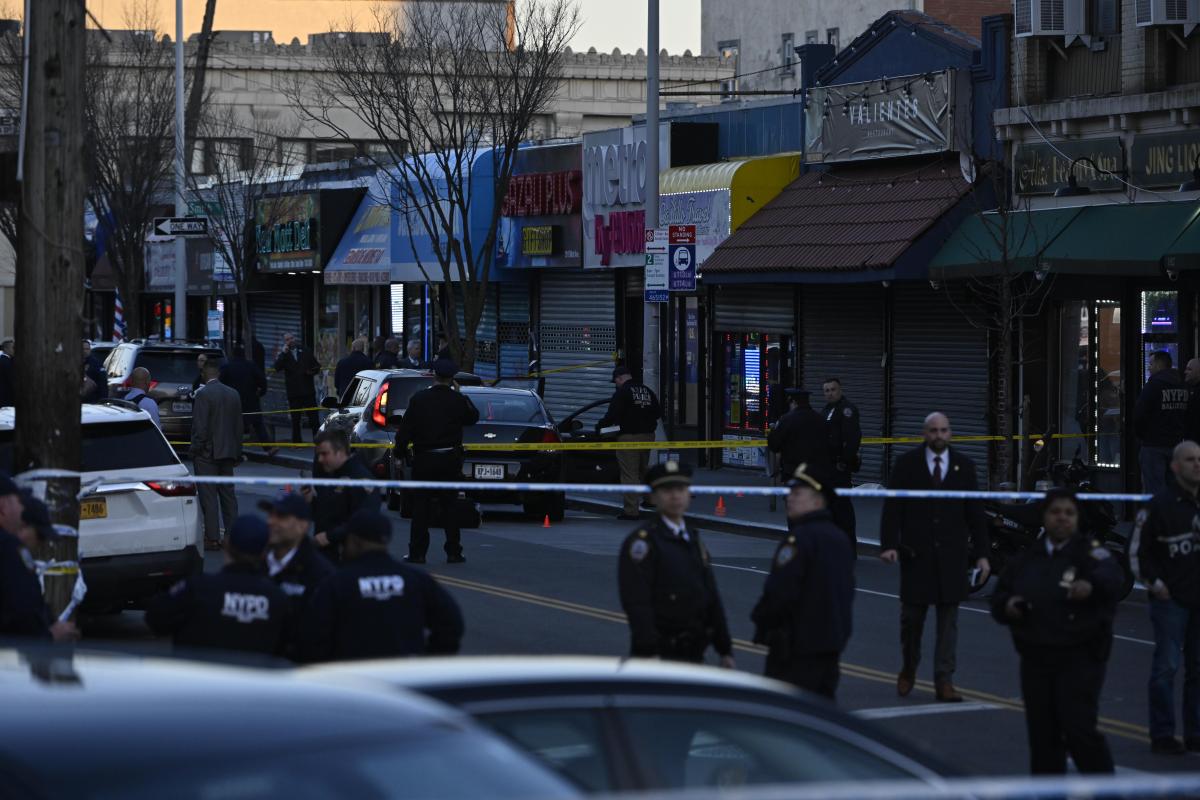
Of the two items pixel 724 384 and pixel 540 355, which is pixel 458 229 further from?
pixel 724 384

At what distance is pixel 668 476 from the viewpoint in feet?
30.9

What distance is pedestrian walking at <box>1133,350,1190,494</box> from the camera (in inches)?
745

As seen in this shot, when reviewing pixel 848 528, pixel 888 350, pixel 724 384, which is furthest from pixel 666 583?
pixel 724 384

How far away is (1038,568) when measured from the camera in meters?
9.27

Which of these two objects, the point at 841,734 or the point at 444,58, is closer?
the point at 841,734

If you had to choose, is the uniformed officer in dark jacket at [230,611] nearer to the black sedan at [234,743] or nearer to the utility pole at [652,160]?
the black sedan at [234,743]

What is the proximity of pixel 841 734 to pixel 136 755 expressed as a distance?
2142mm

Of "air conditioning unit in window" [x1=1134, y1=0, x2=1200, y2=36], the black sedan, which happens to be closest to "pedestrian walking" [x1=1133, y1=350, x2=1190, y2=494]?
"air conditioning unit in window" [x1=1134, y1=0, x2=1200, y2=36]

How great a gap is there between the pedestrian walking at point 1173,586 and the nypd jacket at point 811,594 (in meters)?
2.24

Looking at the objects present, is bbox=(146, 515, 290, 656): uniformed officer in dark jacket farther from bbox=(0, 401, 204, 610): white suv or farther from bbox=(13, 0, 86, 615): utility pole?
bbox=(0, 401, 204, 610): white suv

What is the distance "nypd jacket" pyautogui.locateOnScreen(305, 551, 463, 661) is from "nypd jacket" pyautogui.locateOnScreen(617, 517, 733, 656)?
1.14 metres

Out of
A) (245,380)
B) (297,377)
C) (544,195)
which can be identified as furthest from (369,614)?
(297,377)

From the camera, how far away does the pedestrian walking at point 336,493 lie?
1236 centimetres

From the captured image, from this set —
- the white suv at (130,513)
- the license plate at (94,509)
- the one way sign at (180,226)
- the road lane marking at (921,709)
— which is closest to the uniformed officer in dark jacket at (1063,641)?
the road lane marking at (921,709)
